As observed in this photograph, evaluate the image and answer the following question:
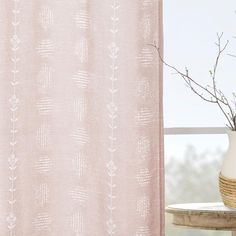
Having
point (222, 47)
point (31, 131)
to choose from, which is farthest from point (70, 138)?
point (222, 47)

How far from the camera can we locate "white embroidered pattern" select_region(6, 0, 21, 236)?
2.53 metres

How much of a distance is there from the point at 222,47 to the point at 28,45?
3.10 feet

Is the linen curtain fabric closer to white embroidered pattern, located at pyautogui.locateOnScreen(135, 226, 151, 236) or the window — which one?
white embroidered pattern, located at pyautogui.locateOnScreen(135, 226, 151, 236)

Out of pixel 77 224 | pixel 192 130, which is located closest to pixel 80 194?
pixel 77 224

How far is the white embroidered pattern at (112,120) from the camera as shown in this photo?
263 centimetres

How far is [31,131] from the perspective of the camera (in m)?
2.58

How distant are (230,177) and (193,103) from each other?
63cm

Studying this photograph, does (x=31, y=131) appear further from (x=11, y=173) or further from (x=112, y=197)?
(x=112, y=197)

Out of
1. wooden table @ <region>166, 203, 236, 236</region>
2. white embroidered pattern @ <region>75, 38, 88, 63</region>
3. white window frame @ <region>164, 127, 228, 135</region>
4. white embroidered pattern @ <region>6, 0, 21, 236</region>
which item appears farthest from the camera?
white window frame @ <region>164, 127, 228, 135</region>

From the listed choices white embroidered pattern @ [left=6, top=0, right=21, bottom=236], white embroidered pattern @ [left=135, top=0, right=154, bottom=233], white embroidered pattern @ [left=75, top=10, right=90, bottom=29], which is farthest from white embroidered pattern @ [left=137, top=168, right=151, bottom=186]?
white embroidered pattern @ [left=75, top=10, right=90, bottom=29]

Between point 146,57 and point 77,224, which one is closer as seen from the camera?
point 77,224

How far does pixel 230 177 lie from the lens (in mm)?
2479

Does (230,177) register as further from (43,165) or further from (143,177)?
(43,165)

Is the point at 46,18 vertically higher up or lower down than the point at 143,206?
higher up
